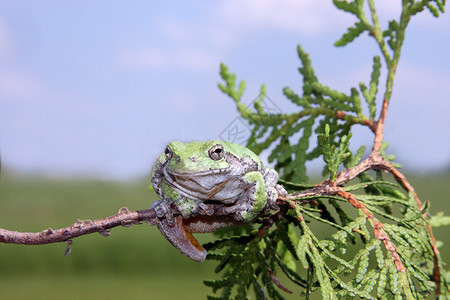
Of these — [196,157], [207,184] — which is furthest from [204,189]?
[196,157]

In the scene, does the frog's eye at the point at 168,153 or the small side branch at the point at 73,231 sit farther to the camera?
A: the frog's eye at the point at 168,153

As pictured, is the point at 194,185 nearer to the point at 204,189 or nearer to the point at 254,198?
the point at 204,189

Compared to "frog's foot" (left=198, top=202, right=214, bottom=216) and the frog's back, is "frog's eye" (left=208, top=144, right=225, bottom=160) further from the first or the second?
"frog's foot" (left=198, top=202, right=214, bottom=216)

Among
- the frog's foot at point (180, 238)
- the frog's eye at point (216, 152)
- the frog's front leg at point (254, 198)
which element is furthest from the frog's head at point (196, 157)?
the frog's foot at point (180, 238)

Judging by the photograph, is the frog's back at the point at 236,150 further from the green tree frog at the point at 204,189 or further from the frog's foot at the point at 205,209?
the frog's foot at the point at 205,209

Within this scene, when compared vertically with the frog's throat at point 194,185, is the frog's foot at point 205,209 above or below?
below

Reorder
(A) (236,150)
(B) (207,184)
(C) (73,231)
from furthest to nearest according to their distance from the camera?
(A) (236,150)
(B) (207,184)
(C) (73,231)

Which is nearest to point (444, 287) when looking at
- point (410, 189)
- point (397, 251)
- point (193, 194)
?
point (410, 189)

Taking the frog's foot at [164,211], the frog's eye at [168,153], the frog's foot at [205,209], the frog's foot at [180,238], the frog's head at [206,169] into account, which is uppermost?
the frog's eye at [168,153]
